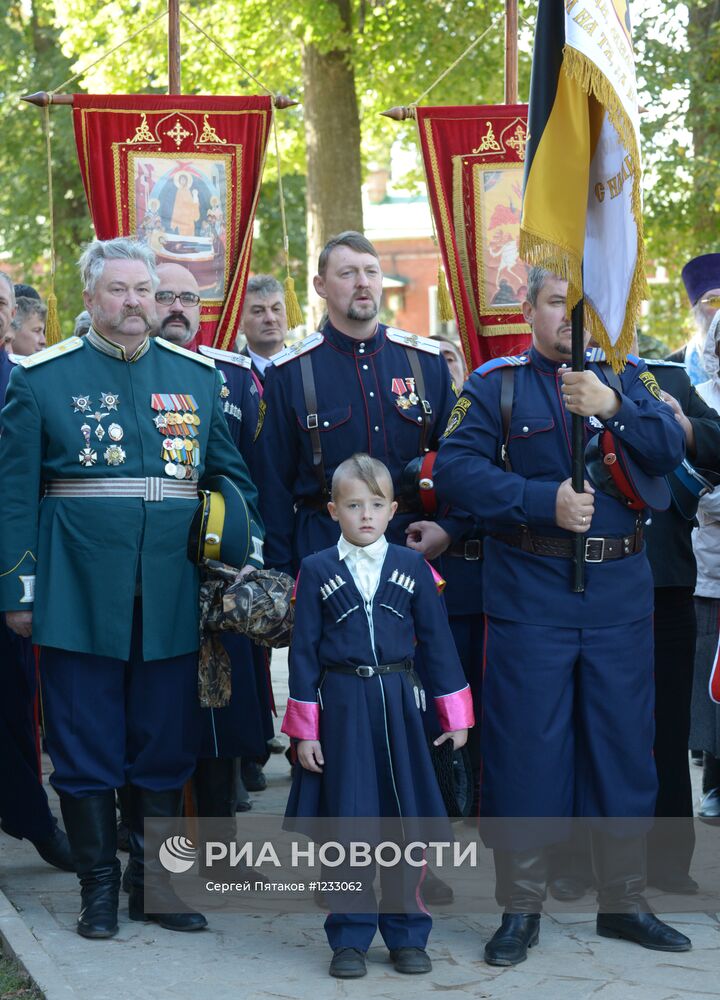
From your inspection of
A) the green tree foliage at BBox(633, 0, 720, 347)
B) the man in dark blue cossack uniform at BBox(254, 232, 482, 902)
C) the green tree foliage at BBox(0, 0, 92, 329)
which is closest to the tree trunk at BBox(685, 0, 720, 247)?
the green tree foliage at BBox(633, 0, 720, 347)

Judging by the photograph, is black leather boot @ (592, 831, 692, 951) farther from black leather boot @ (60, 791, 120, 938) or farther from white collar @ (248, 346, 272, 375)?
white collar @ (248, 346, 272, 375)

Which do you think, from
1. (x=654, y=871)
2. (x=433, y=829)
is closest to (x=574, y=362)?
(x=433, y=829)

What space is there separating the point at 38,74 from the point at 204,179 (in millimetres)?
17164

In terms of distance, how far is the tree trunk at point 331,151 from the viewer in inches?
552

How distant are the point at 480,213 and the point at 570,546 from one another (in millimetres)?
2642

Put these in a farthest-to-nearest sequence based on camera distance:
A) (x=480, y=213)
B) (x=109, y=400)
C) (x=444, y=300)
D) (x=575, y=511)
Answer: (x=444, y=300) → (x=480, y=213) → (x=109, y=400) → (x=575, y=511)

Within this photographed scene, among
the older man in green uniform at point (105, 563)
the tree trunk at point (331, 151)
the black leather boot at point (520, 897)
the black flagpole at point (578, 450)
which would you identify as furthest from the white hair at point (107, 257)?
the tree trunk at point (331, 151)

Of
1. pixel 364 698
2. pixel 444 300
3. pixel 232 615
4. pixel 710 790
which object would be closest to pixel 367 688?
pixel 364 698

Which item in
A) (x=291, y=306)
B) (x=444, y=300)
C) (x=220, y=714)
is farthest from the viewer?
(x=291, y=306)

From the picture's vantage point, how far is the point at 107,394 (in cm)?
484

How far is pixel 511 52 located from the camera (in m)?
7.44

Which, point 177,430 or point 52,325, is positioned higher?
point 52,325

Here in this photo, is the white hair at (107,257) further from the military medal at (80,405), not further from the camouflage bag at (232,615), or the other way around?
the camouflage bag at (232,615)

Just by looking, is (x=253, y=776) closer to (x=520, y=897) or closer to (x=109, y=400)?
(x=520, y=897)
